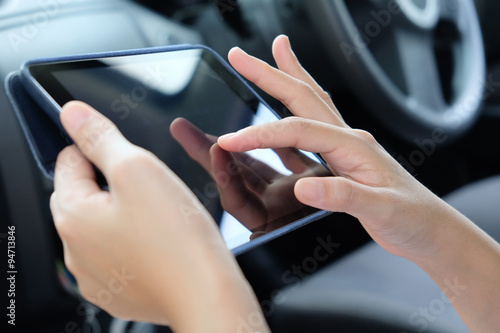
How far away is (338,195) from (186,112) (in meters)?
0.16

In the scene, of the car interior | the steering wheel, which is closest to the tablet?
the car interior

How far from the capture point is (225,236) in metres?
0.42

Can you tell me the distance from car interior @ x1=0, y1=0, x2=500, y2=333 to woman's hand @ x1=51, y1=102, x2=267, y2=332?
227 mm

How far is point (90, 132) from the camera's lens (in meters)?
0.36

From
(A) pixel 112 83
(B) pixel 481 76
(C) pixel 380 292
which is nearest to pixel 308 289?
(C) pixel 380 292

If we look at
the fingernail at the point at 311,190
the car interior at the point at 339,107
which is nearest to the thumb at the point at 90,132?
the fingernail at the point at 311,190

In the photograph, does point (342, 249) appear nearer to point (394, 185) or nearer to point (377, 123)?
point (377, 123)

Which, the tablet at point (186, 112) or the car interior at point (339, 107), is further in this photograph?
the car interior at point (339, 107)

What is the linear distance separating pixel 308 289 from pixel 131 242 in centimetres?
38

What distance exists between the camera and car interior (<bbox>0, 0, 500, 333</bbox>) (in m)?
0.57

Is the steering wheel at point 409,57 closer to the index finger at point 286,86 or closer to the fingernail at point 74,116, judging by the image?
the index finger at point 286,86

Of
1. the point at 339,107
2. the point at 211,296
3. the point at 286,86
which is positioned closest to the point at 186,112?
the point at 286,86

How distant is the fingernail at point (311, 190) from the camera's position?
1.27ft

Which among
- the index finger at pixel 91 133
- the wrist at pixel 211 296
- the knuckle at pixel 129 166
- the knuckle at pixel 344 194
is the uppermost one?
the index finger at pixel 91 133
